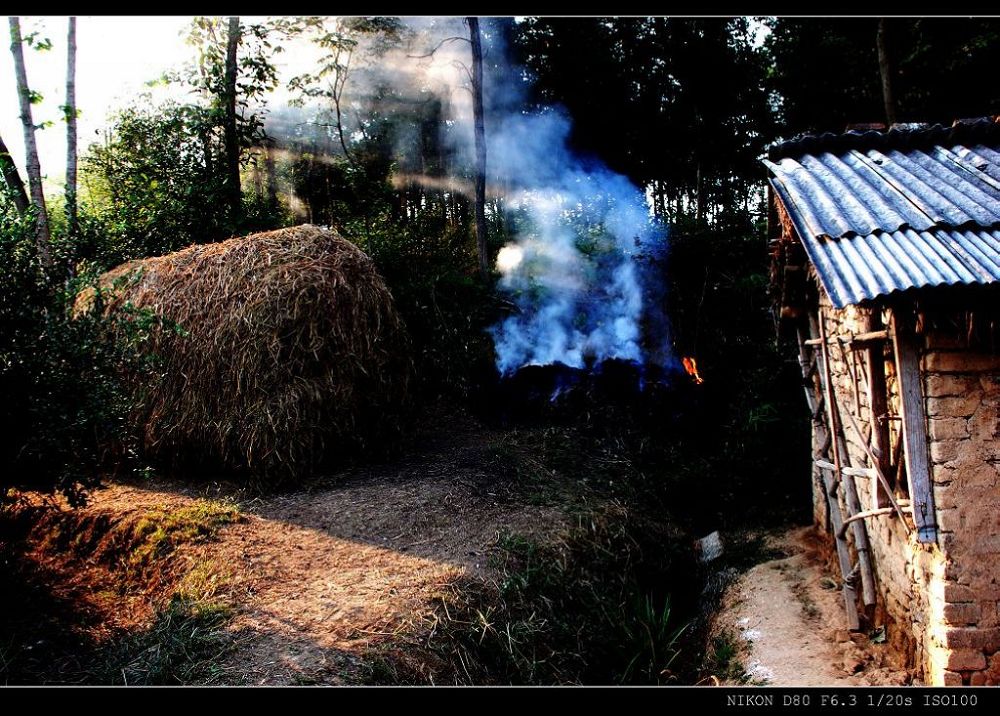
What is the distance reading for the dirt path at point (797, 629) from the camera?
4.96 meters

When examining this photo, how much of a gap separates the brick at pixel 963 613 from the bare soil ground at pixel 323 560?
3.48m

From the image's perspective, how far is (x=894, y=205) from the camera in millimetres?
4855

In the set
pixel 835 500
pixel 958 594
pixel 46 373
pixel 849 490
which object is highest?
pixel 46 373

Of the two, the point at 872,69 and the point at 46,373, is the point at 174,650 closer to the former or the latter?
the point at 46,373

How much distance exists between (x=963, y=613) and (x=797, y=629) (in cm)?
183

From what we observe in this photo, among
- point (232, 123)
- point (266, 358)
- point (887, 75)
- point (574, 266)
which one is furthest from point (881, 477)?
point (232, 123)

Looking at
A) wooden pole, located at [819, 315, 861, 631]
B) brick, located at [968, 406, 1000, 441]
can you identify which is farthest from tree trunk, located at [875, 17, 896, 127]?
brick, located at [968, 406, 1000, 441]

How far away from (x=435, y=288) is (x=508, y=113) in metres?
5.40

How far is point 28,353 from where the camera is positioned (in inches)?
197

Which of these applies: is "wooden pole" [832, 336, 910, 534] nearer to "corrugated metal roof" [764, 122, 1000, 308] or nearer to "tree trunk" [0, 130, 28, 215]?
"corrugated metal roof" [764, 122, 1000, 308]

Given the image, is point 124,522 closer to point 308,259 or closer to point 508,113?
point 308,259

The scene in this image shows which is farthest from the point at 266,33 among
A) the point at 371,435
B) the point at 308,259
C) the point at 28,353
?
the point at 28,353

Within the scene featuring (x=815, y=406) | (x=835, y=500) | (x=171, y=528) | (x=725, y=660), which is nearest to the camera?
(x=725, y=660)

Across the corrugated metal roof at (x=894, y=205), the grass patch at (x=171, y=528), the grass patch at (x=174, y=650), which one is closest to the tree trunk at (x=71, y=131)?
the grass patch at (x=171, y=528)
